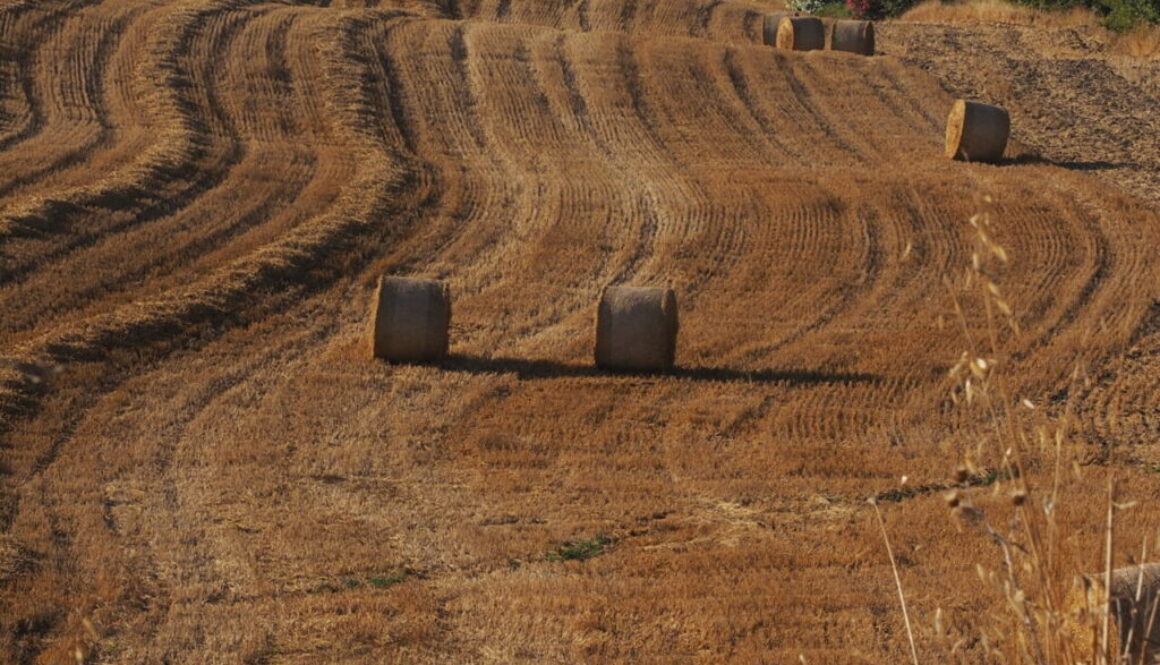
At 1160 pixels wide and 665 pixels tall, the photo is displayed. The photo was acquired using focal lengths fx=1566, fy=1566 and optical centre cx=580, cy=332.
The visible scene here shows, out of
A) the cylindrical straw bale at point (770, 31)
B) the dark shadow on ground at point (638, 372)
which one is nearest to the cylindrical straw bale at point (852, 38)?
the cylindrical straw bale at point (770, 31)

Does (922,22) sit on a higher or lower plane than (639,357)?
higher

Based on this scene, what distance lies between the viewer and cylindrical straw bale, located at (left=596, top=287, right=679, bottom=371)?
626 inches

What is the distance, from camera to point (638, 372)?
1603 centimetres

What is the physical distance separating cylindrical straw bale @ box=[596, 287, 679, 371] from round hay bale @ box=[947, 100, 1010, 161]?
12.0 metres

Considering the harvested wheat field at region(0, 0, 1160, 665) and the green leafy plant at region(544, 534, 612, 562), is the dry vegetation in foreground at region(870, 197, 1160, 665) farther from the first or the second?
the green leafy plant at region(544, 534, 612, 562)

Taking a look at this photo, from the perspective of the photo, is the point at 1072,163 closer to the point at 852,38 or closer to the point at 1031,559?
the point at 852,38

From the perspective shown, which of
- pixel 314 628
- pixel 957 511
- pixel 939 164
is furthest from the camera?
pixel 939 164

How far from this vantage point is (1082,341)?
698 inches

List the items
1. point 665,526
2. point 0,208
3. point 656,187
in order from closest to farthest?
point 665,526
point 0,208
point 656,187

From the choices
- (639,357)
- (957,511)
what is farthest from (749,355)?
(957,511)

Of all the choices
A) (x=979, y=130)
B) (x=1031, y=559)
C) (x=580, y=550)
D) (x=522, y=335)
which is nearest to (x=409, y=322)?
(x=522, y=335)

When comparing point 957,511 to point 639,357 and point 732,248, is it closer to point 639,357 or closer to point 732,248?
point 639,357

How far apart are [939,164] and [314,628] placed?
1935 centimetres

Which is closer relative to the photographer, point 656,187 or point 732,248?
point 732,248
